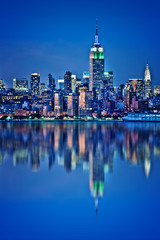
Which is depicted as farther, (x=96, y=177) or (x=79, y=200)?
(x=96, y=177)

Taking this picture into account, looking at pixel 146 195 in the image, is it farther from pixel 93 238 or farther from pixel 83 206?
pixel 93 238

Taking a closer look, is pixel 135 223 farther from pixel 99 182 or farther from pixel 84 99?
pixel 84 99

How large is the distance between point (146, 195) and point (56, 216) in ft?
11.7

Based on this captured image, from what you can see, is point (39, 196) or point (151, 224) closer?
point (151, 224)

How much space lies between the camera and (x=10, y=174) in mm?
15914

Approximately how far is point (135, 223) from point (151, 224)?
395 mm

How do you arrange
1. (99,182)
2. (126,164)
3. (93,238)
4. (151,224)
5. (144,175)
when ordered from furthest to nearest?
(126,164), (144,175), (99,182), (151,224), (93,238)

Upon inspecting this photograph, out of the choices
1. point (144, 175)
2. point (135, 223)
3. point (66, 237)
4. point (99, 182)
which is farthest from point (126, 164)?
point (66, 237)

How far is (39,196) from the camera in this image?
11938 mm

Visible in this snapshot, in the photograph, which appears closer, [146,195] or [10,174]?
[146,195]

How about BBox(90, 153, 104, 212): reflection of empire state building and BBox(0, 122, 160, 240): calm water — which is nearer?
BBox(0, 122, 160, 240): calm water

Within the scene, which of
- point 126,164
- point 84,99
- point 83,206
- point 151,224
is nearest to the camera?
point 151,224

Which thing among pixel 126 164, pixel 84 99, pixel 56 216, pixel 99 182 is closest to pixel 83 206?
pixel 56 216

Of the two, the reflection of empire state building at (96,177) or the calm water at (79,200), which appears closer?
the calm water at (79,200)
